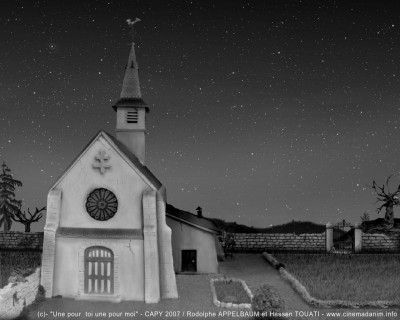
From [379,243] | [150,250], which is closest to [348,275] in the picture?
[379,243]

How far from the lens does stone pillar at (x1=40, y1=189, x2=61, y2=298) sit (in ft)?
79.2

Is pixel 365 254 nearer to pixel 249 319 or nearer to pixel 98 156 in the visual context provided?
pixel 249 319

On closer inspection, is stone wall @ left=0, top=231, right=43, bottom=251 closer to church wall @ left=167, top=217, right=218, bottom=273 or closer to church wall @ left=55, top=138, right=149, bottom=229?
church wall @ left=167, top=217, right=218, bottom=273

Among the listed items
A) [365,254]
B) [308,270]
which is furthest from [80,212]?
[365,254]

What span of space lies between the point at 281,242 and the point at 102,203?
21122mm

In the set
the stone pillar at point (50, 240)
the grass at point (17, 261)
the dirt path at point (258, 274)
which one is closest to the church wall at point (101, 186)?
the stone pillar at point (50, 240)

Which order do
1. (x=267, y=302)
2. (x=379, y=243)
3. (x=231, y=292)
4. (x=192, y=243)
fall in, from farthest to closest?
(x=379, y=243)
(x=192, y=243)
(x=231, y=292)
(x=267, y=302)

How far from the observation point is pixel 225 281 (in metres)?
28.4

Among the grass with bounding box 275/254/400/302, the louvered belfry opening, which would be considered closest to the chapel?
the louvered belfry opening

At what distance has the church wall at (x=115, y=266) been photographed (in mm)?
23906

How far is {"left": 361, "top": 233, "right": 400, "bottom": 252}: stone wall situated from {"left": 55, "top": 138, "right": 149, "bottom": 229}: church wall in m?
24.2

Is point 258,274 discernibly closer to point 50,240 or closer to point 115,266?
point 115,266

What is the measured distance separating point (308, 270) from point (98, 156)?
15797 mm

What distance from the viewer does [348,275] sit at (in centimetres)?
3092
